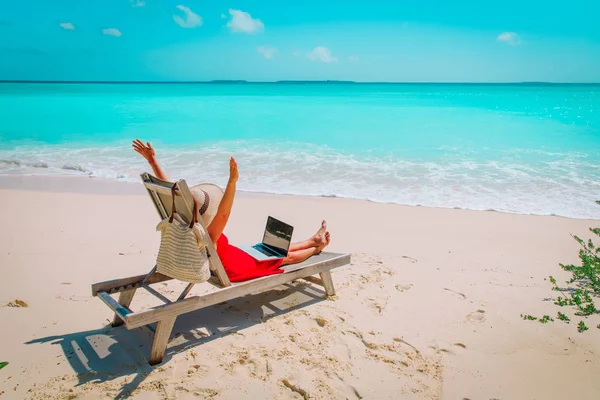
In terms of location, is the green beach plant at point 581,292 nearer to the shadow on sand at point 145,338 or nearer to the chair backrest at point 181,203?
the shadow on sand at point 145,338

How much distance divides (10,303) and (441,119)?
23517mm

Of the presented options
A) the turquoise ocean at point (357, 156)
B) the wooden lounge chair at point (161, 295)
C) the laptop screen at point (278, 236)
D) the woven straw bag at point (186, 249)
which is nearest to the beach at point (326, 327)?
the wooden lounge chair at point (161, 295)

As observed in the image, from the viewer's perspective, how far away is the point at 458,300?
4211 millimetres

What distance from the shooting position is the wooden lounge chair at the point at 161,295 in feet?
9.86

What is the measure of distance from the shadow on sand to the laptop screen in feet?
1.62

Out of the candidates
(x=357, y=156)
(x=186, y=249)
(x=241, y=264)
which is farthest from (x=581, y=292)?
(x=357, y=156)

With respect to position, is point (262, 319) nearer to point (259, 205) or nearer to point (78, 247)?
point (78, 247)

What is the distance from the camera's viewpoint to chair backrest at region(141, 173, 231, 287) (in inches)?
119

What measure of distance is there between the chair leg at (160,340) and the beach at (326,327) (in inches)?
2.3

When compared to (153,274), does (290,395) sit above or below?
below

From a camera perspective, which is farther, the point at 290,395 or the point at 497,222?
the point at 497,222

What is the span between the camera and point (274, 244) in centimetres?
420

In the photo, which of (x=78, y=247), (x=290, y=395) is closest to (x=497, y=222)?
(x=290, y=395)

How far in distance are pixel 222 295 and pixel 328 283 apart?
1197 millimetres
